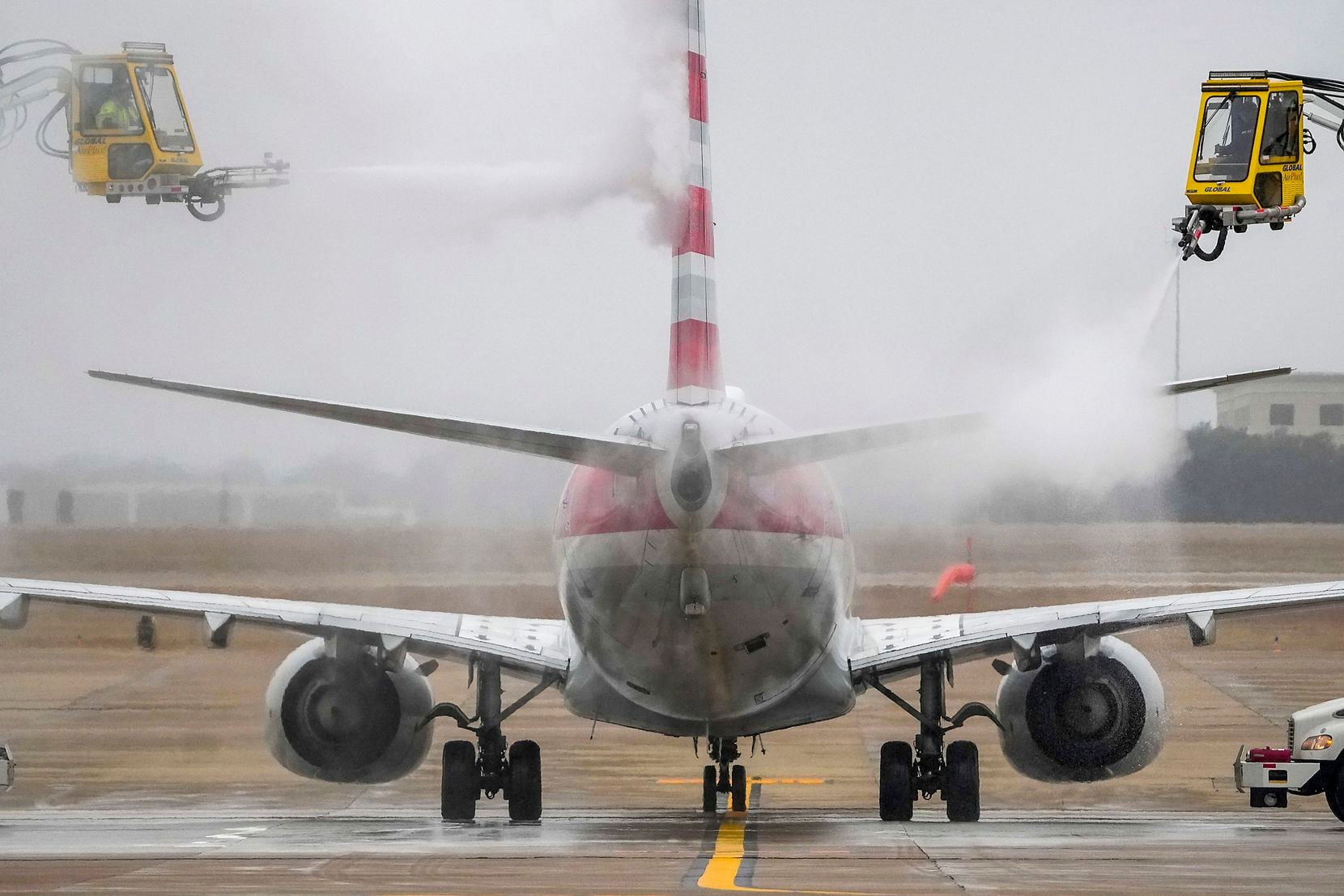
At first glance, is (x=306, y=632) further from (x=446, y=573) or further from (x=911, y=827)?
(x=446, y=573)

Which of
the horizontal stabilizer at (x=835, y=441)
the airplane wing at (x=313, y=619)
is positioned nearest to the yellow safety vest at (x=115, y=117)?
the airplane wing at (x=313, y=619)

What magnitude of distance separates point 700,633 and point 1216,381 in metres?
7.12

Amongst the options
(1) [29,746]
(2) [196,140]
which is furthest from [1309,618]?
(2) [196,140]

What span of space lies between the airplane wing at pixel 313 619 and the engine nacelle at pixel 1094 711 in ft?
21.4

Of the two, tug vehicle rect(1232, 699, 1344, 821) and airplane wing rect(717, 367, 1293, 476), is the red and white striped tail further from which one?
tug vehicle rect(1232, 699, 1344, 821)

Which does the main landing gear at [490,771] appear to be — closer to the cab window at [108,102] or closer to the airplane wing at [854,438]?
the airplane wing at [854,438]

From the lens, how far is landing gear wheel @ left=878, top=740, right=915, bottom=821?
25.8 metres

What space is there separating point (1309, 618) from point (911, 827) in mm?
30883

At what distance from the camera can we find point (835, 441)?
64.5 feet

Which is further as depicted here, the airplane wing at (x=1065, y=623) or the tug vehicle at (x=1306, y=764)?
the airplane wing at (x=1065, y=623)

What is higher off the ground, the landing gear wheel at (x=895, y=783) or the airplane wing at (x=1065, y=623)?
the airplane wing at (x=1065, y=623)

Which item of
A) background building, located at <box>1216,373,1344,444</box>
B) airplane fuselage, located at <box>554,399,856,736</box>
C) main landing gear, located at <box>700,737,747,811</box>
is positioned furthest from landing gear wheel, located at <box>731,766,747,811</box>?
background building, located at <box>1216,373,1344,444</box>

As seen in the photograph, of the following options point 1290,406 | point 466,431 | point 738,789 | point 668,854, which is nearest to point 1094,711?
point 738,789

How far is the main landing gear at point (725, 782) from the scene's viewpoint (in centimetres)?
2788
